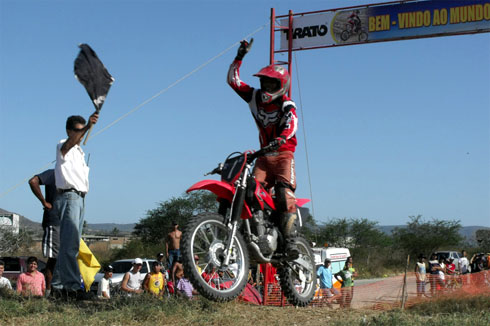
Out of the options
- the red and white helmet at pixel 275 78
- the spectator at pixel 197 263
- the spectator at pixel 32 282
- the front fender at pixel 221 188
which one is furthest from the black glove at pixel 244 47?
the spectator at pixel 32 282

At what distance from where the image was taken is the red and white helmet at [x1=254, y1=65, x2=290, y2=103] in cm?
759

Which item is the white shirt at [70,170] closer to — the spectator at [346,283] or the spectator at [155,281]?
the spectator at [155,281]

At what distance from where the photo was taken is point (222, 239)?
22.4ft

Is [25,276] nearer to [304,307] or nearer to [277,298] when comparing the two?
[304,307]

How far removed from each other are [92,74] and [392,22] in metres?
14.1

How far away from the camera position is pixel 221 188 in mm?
6832

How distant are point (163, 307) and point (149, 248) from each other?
39400 mm

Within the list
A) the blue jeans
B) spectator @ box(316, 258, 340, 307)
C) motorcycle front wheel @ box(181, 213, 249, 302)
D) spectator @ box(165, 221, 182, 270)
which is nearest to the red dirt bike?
motorcycle front wheel @ box(181, 213, 249, 302)

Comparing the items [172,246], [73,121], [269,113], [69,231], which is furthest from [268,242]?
[172,246]

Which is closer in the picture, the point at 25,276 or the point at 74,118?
the point at 74,118

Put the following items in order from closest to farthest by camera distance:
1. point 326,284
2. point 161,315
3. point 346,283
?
1. point 161,315
2. point 326,284
3. point 346,283

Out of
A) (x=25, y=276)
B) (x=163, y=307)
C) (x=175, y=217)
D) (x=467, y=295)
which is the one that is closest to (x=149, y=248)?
(x=175, y=217)

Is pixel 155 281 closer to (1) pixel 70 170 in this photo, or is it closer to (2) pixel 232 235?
(1) pixel 70 170

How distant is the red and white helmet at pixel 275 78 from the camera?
759 centimetres
